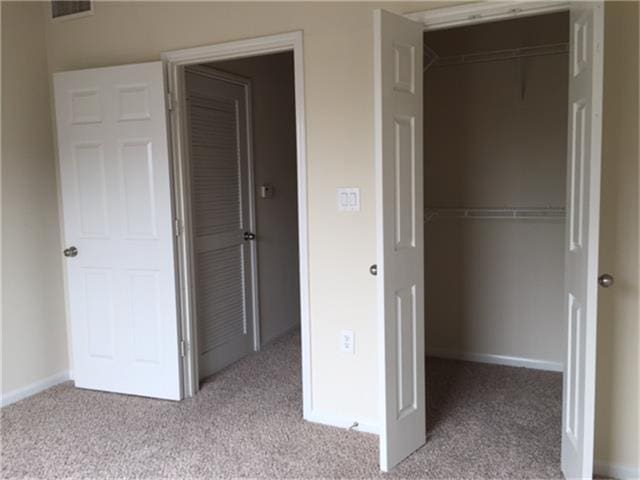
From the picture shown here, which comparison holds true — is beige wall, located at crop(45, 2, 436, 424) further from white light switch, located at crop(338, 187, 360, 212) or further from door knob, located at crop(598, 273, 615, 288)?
door knob, located at crop(598, 273, 615, 288)

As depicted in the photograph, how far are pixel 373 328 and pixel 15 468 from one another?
73.2 inches

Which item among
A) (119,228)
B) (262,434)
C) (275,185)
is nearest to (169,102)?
(119,228)

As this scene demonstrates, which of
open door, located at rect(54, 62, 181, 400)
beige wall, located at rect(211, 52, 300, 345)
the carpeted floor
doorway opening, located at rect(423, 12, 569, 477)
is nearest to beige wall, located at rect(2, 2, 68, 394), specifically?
open door, located at rect(54, 62, 181, 400)

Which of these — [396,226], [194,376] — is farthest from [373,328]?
[194,376]

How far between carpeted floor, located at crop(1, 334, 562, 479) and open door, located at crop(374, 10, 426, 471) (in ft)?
0.79

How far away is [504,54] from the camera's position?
362 cm

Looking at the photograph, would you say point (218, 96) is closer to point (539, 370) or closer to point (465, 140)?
A: point (465, 140)

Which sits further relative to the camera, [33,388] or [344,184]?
[33,388]

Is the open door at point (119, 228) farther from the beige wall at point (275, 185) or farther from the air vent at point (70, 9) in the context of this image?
the beige wall at point (275, 185)

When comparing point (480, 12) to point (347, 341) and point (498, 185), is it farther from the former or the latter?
point (347, 341)

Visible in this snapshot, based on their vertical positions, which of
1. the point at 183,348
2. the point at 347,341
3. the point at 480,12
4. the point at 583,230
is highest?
the point at 480,12

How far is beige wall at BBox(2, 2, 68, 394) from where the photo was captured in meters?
3.31

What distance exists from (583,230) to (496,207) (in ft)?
5.54

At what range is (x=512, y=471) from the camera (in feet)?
8.00
